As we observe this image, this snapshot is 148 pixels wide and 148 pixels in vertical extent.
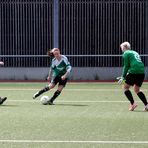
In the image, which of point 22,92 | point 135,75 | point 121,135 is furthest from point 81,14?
point 121,135

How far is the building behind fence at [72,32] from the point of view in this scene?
31.1m

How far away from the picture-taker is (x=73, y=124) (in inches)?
496

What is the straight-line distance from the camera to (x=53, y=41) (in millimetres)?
31484

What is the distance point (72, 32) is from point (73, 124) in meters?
19.2

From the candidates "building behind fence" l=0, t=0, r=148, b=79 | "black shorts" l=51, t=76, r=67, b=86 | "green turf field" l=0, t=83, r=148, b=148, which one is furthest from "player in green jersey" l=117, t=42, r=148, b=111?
"building behind fence" l=0, t=0, r=148, b=79

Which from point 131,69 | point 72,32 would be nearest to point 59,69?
point 131,69

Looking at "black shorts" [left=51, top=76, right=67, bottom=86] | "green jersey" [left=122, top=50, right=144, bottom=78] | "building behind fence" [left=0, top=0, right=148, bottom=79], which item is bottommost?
"building behind fence" [left=0, top=0, right=148, bottom=79]

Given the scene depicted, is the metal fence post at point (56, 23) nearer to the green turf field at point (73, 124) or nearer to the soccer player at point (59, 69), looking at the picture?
the green turf field at point (73, 124)

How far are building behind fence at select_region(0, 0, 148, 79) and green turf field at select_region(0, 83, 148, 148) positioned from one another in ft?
39.0

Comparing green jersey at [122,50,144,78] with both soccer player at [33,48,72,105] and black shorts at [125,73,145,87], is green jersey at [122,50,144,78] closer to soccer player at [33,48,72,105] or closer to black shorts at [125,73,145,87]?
black shorts at [125,73,145,87]

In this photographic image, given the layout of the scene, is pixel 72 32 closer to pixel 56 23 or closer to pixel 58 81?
pixel 56 23

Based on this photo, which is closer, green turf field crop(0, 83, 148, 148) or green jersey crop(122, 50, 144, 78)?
green turf field crop(0, 83, 148, 148)

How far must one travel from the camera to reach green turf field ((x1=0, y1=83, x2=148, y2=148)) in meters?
10.3

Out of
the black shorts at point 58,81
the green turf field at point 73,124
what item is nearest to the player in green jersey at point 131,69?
the green turf field at point 73,124
